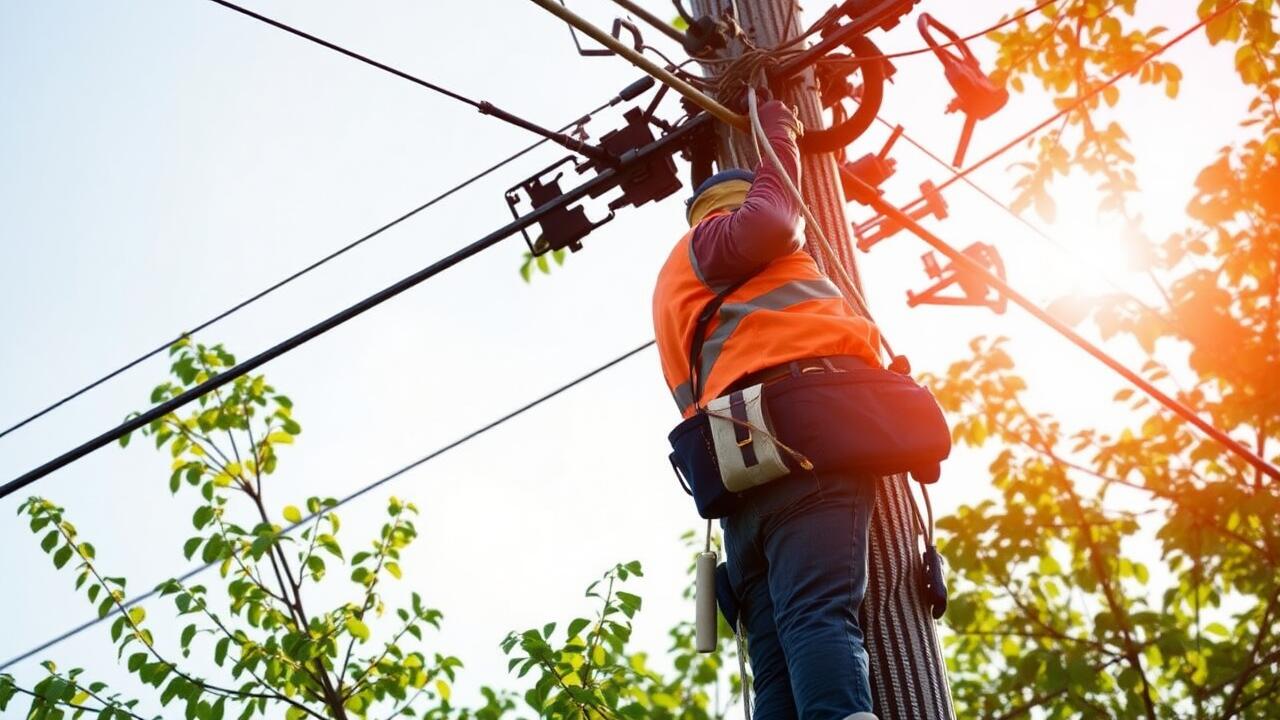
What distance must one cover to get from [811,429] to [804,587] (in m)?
0.33

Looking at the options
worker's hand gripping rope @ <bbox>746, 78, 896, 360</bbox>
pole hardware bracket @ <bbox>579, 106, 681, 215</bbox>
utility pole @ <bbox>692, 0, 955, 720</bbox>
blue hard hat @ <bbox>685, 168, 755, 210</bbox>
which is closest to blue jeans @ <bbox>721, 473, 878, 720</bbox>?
utility pole @ <bbox>692, 0, 955, 720</bbox>

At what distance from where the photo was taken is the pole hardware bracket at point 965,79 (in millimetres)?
4465

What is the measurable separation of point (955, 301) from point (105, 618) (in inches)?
156

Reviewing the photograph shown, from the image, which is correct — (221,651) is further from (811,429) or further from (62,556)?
(811,429)

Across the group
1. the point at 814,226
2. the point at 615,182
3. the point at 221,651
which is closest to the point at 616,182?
the point at 615,182

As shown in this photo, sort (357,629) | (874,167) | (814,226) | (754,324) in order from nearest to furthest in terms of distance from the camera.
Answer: (754,324) < (814,226) < (874,167) < (357,629)

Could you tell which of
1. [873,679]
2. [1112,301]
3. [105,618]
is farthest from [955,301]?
[105,618]

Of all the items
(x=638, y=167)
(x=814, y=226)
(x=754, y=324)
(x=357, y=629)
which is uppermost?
(x=638, y=167)

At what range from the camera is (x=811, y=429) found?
8.61 feet

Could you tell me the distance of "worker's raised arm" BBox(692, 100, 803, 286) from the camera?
2799 millimetres

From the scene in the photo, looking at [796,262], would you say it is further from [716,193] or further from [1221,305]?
[1221,305]

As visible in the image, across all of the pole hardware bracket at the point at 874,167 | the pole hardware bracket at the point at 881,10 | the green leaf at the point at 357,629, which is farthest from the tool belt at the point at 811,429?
the green leaf at the point at 357,629

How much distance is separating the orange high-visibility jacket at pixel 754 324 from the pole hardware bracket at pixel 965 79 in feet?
6.04

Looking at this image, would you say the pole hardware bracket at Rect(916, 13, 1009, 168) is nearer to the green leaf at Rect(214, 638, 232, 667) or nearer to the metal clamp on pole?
the metal clamp on pole
